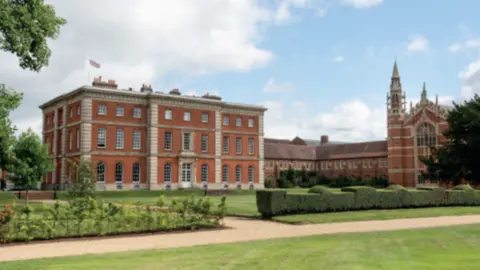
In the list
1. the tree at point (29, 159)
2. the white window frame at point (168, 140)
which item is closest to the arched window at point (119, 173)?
the white window frame at point (168, 140)

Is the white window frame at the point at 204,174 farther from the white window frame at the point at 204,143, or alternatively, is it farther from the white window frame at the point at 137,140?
the white window frame at the point at 137,140

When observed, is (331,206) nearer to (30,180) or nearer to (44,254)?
(44,254)

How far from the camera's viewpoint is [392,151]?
76375 mm

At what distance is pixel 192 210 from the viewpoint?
60.7 feet

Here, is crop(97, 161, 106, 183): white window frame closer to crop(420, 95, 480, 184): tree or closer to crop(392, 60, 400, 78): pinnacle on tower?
crop(420, 95, 480, 184): tree

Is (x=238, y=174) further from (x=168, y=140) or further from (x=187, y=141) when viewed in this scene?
(x=168, y=140)

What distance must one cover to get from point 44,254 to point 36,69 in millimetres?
7747

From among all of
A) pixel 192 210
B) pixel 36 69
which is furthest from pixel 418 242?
pixel 36 69

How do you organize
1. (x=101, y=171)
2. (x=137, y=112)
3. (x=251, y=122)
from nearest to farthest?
1. (x=101, y=171)
2. (x=137, y=112)
3. (x=251, y=122)

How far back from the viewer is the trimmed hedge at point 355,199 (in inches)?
863

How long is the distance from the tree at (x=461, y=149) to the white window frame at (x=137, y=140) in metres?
30.0

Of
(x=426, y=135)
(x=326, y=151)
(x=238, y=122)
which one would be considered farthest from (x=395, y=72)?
(x=238, y=122)

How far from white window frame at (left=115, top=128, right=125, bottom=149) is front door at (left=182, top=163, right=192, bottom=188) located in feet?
23.7

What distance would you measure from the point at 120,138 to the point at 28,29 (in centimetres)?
3619
